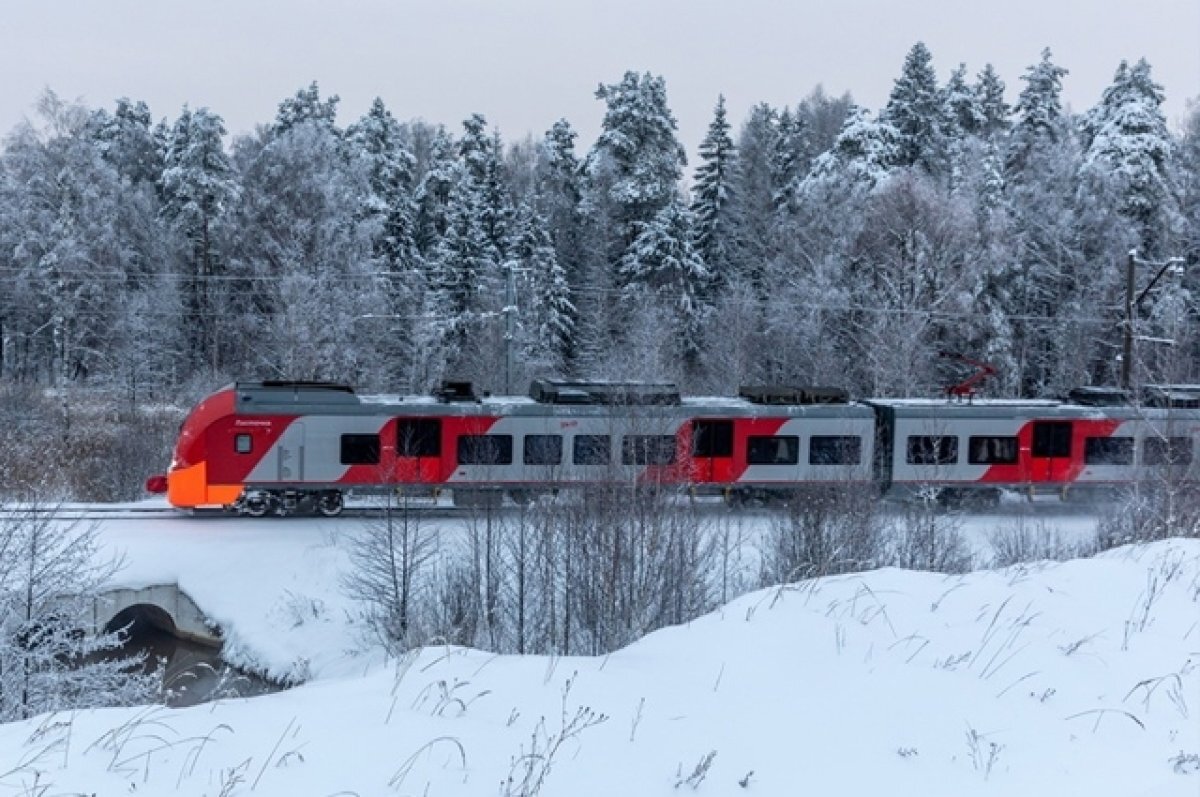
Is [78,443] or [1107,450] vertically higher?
[1107,450]

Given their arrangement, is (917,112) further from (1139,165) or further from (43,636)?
(43,636)

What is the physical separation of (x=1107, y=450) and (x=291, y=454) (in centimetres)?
1977

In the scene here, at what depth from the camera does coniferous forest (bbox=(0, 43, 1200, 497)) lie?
41.9 m

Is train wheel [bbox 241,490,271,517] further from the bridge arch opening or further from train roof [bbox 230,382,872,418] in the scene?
the bridge arch opening

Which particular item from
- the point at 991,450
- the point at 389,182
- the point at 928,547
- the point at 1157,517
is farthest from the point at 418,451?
the point at 389,182

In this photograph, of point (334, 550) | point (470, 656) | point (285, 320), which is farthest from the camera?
point (285, 320)

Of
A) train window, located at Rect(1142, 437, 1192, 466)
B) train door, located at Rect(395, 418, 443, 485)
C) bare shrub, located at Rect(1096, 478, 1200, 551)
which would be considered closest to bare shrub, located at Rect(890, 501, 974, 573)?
bare shrub, located at Rect(1096, 478, 1200, 551)

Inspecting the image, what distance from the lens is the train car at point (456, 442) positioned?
24.2 metres

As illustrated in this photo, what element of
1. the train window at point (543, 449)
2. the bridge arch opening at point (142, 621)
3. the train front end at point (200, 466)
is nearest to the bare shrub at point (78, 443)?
the train front end at point (200, 466)

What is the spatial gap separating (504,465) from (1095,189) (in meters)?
30.2

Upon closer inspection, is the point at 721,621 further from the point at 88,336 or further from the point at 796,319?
the point at 88,336

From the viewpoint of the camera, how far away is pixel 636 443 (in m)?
23.9

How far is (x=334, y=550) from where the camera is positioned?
22.5m

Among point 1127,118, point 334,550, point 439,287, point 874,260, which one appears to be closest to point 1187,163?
point 1127,118
